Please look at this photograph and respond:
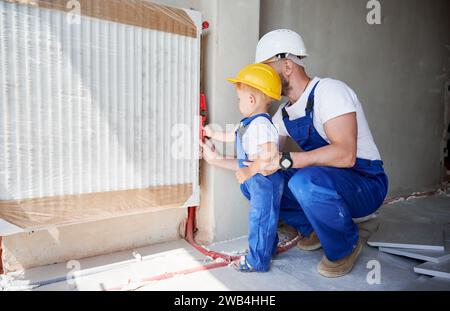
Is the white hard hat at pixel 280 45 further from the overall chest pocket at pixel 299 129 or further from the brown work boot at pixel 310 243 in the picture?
the brown work boot at pixel 310 243

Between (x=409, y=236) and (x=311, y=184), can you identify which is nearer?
(x=311, y=184)

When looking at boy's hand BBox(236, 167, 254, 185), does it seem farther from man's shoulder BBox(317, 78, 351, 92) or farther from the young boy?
man's shoulder BBox(317, 78, 351, 92)

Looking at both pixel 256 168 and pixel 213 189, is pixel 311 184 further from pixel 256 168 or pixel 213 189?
pixel 213 189

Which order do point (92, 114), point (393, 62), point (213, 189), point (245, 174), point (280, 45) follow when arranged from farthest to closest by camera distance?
point (393, 62), point (213, 189), point (280, 45), point (245, 174), point (92, 114)

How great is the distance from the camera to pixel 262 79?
158cm

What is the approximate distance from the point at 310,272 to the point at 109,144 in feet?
3.55

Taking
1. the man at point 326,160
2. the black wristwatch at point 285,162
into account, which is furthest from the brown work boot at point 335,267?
the black wristwatch at point 285,162

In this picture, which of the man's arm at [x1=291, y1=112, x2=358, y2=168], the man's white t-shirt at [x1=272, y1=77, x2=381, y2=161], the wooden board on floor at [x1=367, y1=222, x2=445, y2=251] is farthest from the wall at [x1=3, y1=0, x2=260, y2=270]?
the wooden board on floor at [x1=367, y1=222, x2=445, y2=251]

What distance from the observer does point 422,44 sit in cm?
340

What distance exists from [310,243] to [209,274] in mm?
618

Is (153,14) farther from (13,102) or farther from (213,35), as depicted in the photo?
(13,102)

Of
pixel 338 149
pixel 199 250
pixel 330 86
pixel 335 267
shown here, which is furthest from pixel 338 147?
pixel 199 250

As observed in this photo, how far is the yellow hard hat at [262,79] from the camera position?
1585 millimetres
